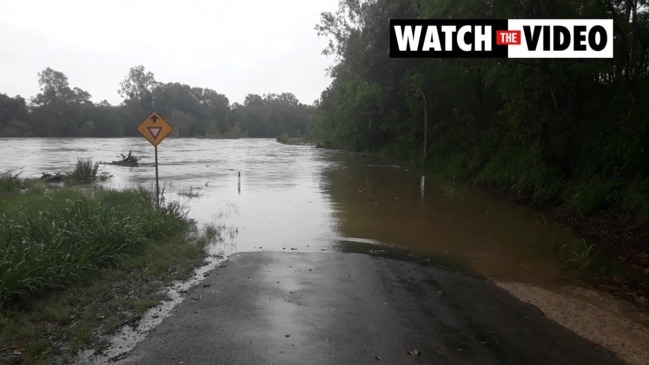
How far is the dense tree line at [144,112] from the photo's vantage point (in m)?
86.3

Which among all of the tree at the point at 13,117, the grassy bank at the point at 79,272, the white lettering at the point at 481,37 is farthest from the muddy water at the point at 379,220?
the tree at the point at 13,117

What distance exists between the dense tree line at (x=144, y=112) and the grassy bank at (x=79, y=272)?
3406 inches

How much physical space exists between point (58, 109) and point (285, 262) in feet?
321

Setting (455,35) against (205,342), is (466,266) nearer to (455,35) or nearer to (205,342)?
(205,342)

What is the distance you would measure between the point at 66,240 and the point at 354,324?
15.0ft

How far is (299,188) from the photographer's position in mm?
18109

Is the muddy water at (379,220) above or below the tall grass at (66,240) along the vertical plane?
below

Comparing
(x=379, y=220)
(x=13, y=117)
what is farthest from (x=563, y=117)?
(x=13, y=117)

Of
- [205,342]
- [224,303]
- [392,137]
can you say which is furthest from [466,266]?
[392,137]

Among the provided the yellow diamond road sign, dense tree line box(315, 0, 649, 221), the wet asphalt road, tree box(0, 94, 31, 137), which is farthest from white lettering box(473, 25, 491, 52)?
tree box(0, 94, 31, 137)

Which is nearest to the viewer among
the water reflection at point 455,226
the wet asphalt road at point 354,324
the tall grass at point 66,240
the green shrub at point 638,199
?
the wet asphalt road at point 354,324

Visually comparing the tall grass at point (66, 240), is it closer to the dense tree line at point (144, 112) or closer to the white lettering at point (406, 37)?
the white lettering at point (406, 37)

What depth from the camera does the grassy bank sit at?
14.9ft

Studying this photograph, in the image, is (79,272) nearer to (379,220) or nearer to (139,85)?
(379,220)
